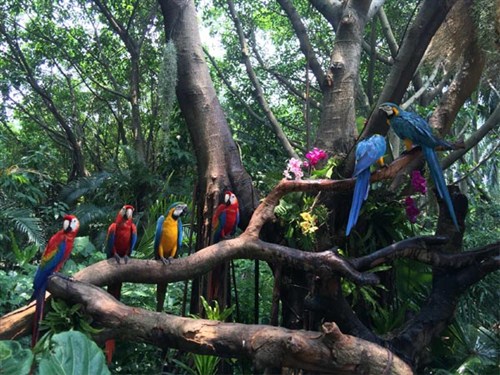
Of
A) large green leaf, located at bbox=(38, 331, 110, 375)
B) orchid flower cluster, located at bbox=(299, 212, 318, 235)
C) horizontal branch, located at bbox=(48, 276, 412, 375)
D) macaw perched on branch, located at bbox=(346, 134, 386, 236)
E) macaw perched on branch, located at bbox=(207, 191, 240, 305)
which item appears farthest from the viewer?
macaw perched on branch, located at bbox=(207, 191, 240, 305)

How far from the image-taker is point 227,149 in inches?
136

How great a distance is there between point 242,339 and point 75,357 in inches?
31.5

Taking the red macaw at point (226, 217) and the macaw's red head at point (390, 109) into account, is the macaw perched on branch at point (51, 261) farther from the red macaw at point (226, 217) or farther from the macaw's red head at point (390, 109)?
the macaw's red head at point (390, 109)

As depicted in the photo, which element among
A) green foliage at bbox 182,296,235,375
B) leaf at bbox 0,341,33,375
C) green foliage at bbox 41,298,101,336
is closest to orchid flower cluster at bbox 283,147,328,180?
green foliage at bbox 182,296,235,375

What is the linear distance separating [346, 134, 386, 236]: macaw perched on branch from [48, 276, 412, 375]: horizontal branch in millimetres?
836

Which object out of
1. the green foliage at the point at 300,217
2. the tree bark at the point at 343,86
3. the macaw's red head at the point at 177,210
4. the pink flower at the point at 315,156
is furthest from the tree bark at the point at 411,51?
the macaw's red head at the point at 177,210

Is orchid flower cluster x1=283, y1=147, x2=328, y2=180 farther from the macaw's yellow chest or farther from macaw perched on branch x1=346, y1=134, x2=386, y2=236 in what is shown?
the macaw's yellow chest

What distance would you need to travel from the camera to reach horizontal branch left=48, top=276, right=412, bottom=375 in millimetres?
1960

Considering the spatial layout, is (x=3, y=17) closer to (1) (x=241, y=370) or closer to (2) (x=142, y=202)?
(2) (x=142, y=202)

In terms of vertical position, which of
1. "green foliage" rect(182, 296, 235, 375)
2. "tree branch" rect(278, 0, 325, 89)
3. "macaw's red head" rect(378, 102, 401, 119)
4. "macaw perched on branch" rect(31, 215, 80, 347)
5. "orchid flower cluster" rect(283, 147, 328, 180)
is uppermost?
"tree branch" rect(278, 0, 325, 89)

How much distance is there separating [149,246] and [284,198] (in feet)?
4.19

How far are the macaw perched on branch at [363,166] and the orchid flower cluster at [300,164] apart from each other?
1.40ft

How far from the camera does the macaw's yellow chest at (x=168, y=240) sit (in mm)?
3027

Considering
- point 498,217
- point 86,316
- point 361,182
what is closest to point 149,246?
point 86,316
